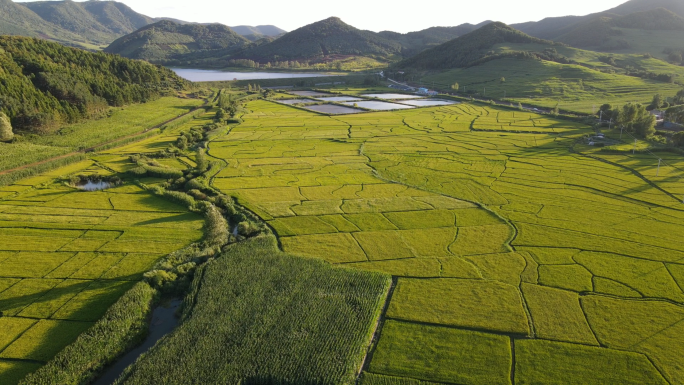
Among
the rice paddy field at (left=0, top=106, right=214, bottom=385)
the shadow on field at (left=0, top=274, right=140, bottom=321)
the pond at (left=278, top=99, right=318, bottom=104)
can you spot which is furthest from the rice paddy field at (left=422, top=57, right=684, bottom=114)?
the shadow on field at (left=0, top=274, right=140, bottom=321)

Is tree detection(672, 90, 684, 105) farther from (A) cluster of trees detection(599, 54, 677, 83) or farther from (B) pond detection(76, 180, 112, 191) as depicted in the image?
(B) pond detection(76, 180, 112, 191)

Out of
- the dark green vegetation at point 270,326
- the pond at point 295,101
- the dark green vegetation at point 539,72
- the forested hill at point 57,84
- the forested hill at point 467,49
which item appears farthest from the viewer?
the forested hill at point 467,49

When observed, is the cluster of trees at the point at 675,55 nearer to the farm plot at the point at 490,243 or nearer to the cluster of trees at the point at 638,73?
the cluster of trees at the point at 638,73

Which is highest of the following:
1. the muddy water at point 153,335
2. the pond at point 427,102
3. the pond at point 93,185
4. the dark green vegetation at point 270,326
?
the pond at point 427,102

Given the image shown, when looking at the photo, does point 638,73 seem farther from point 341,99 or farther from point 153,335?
point 153,335

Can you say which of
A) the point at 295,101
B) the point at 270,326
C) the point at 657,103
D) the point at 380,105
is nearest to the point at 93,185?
the point at 270,326

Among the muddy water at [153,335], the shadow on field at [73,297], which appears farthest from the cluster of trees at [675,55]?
the shadow on field at [73,297]
